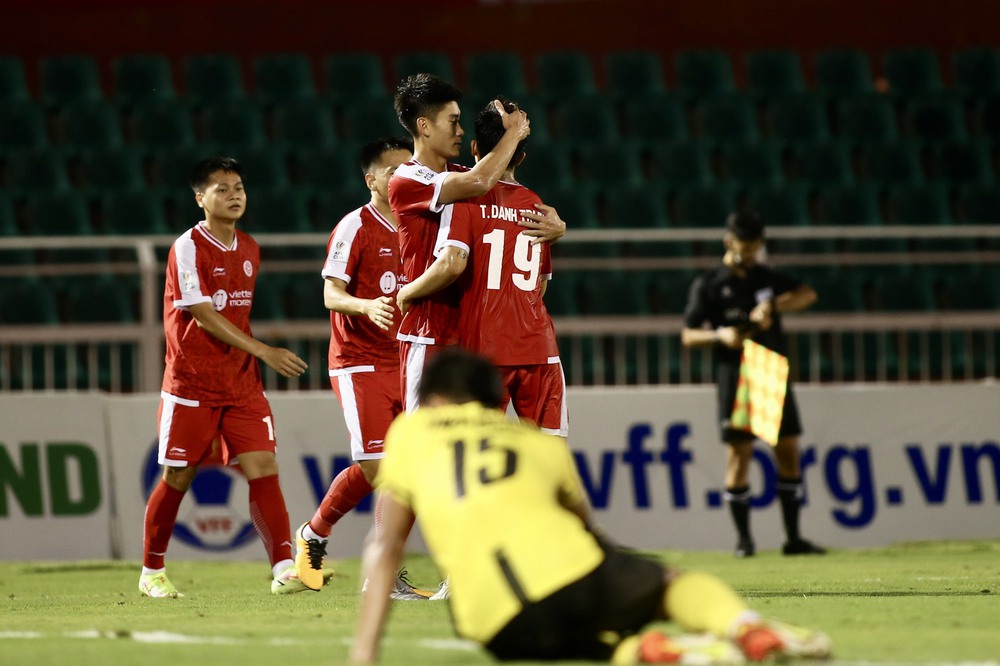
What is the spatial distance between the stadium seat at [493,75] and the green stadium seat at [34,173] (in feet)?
14.6

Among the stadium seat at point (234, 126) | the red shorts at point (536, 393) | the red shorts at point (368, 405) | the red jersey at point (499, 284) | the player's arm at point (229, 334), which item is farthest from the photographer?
the stadium seat at point (234, 126)

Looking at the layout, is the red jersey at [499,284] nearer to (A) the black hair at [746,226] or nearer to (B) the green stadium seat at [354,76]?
(A) the black hair at [746,226]

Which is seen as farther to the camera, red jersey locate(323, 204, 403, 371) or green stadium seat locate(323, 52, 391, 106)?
green stadium seat locate(323, 52, 391, 106)

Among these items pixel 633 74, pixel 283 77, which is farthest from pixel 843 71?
pixel 283 77

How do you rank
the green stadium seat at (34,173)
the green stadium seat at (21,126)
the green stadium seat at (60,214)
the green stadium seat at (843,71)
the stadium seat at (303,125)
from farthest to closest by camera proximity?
the green stadium seat at (843,71) → the stadium seat at (303,125) → the green stadium seat at (21,126) → the green stadium seat at (34,173) → the green stadium seat at (60,214)

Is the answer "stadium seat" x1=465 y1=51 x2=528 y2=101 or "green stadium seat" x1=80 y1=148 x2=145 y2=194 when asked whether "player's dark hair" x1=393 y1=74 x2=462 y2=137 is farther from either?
"stadium seat" x1=465 y1=51 x2=528 y2=101

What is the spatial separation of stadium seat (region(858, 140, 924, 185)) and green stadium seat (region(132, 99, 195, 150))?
23.4 ft

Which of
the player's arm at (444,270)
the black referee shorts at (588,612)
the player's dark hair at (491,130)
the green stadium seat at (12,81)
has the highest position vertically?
the green stadium seat at (12,81)

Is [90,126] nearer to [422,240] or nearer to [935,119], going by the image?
[935,119]

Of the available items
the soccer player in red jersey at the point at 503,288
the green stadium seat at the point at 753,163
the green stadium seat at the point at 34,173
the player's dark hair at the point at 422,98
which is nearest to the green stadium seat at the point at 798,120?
the green stadium seat at the point at 753,163

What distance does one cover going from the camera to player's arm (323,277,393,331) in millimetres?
6250

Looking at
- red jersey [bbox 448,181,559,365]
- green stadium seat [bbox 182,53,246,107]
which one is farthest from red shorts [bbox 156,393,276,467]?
green stadium seat [bbox 182,53,246,107]

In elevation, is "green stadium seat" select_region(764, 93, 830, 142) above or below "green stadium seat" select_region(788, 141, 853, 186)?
above

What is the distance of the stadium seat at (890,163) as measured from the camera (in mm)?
15625
